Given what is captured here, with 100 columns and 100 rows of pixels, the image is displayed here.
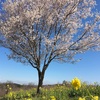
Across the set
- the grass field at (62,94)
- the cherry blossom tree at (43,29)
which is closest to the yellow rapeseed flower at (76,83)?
the grass field at (62,94)

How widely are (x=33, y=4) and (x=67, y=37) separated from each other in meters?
3.40

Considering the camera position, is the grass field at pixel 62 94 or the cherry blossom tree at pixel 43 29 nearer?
the grass field at pixel 62 94

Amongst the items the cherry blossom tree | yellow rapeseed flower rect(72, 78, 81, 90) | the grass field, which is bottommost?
yellow rapeseed flower rect(72, 78, 81, 90)

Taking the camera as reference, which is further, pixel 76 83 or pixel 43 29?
pixel 43 29

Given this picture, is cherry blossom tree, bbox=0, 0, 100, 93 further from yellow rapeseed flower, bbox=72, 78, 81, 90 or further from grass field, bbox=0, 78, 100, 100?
yellow rapeseed flower, bbox=72, 78, 81, 90

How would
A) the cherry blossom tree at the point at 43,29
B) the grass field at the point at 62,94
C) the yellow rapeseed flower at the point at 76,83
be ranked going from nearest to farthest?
the yellow rapeseed flower at the point at 76,83 < the grass field at the point at 62,94 < the cherry blossom tree at the point at 43,29

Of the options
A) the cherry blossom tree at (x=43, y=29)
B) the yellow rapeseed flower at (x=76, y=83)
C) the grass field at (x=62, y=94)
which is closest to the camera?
the yellow rapeseed flower at (x=76, y=83)

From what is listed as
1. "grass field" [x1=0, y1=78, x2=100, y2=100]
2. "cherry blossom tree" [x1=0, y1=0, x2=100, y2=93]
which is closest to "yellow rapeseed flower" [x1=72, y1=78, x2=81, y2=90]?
"grass field" [x1=0, y1=78, x2=100, y2=100]

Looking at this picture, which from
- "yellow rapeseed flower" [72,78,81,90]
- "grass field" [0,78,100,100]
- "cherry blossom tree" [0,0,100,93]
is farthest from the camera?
"cherry blossom tree" [0,0,100,93]

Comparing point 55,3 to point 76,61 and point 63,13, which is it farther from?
point 76,61

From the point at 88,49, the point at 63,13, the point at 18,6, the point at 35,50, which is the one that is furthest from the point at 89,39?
the point at 18,6

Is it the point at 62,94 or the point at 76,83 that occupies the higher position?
the point at 62,94

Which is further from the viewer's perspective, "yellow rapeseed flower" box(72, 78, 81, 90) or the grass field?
the grass field

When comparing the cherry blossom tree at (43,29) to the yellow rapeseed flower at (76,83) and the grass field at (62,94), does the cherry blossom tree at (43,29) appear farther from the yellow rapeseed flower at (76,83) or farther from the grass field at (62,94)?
the yellow rapeseed flower at (76,83)
